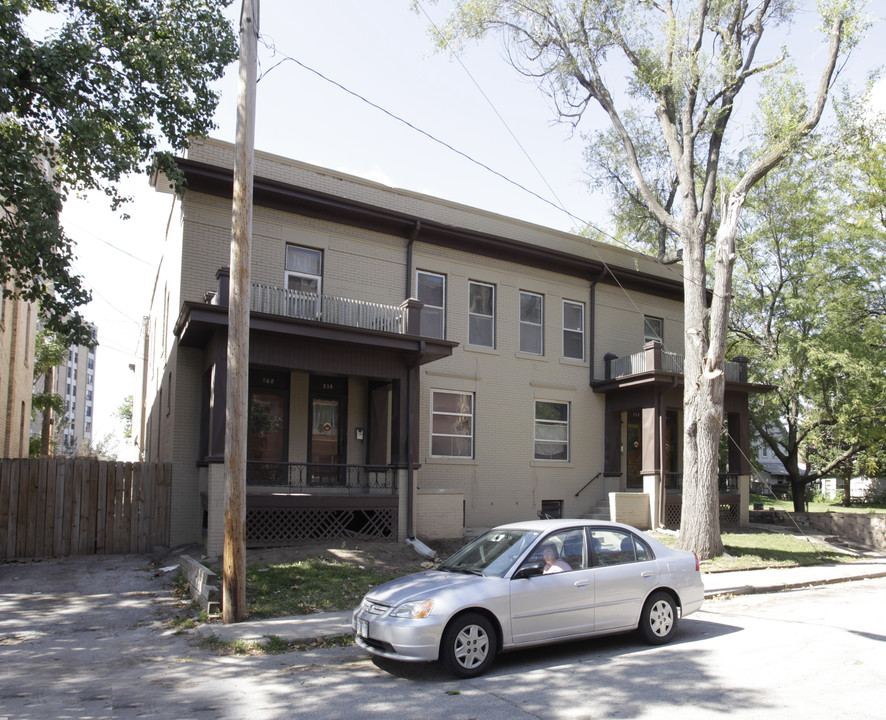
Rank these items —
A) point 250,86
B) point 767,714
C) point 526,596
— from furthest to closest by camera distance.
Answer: point 250,86 < point 526,596 < point 767,714

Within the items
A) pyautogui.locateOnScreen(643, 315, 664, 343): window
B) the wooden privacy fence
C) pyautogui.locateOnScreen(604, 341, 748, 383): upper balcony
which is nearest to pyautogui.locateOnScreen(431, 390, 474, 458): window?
pyautogui.locateOnScreen(604, 341, 748, 383): upper balcony

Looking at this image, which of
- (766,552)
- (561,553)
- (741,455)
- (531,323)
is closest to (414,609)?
(561,553)

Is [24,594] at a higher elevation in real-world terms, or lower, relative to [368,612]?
lower

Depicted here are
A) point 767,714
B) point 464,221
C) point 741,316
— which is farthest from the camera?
point 741,316

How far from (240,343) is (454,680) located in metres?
4.85

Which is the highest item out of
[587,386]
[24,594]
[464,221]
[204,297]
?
[464,221]

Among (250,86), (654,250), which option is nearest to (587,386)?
(654,250)

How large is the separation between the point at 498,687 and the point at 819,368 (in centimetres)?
2008

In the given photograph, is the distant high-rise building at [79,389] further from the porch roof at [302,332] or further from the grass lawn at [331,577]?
the grass lawn at [331,577]

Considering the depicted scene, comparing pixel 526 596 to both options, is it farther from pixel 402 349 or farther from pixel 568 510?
pixel 568 510

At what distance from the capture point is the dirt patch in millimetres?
13062

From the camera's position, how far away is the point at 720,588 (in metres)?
12.1

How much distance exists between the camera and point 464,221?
20.1 m

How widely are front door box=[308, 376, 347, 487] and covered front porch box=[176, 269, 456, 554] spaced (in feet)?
0.08
